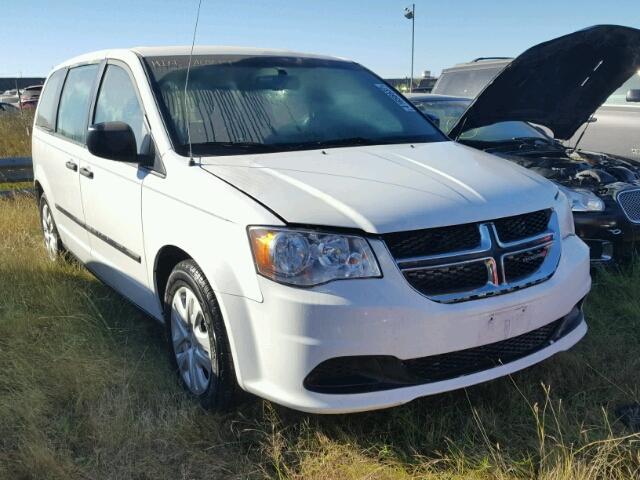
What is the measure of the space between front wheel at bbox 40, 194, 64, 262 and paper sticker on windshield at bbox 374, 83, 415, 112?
2800 millimetres

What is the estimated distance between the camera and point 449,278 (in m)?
2.50

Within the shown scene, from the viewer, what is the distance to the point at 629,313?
3980 mm

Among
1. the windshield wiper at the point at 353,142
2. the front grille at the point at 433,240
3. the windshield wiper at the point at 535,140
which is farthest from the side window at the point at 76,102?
the windshield wiper at the point at 535,140

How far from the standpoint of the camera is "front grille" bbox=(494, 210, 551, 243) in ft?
8.73

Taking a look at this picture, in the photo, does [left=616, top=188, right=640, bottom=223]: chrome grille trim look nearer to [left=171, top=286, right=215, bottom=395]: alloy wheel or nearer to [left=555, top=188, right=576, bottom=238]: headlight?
[left=555, top=188, right=576, bottom=238]: headlight

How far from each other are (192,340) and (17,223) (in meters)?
4.32

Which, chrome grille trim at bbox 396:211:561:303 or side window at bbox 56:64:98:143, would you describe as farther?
side window at bbox 56:64:98:143

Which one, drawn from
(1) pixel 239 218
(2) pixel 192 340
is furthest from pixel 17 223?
(1) pixel 239 218

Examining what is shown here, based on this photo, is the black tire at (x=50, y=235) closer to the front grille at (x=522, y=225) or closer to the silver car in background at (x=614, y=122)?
the front grille at (x=522, y=225)

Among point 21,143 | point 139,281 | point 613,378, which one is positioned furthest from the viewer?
point 21,143

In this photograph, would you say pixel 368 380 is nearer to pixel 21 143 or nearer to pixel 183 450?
pixel 183 450

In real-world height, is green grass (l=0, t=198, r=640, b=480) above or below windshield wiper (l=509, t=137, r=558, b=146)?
below

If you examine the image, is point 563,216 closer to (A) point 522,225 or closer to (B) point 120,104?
(A) point 522,225

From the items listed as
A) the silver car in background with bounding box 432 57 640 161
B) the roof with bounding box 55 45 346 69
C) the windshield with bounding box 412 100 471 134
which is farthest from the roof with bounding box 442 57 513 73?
the roof with bounding box 55 45 346 69
